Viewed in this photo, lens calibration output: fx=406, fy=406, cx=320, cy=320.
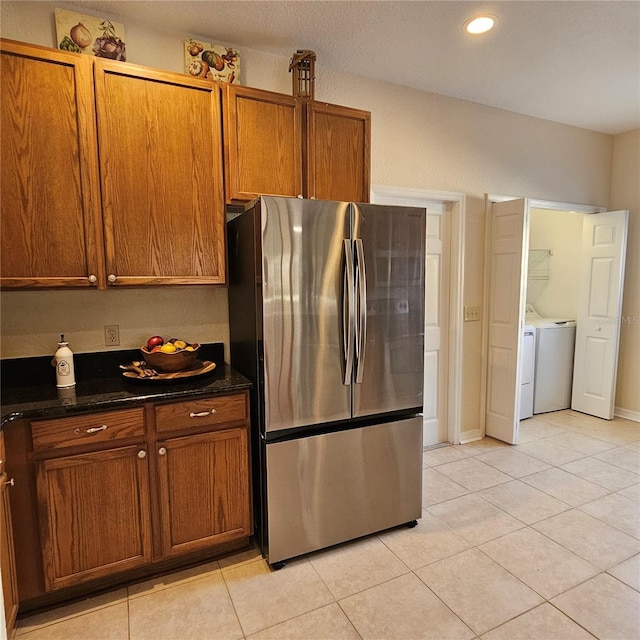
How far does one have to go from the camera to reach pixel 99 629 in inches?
65.1

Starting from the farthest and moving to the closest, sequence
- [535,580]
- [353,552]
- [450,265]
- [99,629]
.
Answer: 1. [450,265]
2. [353,552]
3. [535,580]
4. [99,629]

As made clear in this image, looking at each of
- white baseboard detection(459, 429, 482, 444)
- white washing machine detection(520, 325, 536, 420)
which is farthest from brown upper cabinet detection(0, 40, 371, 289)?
white washing machine detection(520, 325, 536, 420)

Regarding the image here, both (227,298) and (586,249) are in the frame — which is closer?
(227,298)

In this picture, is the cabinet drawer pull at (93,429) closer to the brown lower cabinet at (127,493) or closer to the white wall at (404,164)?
the brown lower cabinet at (127,493)

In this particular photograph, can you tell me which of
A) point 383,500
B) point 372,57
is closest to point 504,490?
point 383,500

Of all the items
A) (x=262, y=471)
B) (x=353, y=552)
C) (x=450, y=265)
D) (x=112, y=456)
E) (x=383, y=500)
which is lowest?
(x=353, y=552)

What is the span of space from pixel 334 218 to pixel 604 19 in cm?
185

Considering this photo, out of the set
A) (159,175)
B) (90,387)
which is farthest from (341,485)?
(159,175)

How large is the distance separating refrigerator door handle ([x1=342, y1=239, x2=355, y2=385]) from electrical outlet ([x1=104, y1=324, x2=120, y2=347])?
1.25 m

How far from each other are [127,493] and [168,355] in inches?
25.0

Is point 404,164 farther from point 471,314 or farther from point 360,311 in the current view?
point 360,311

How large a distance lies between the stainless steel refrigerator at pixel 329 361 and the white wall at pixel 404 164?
61cm

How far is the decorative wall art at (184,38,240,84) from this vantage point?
7.29 ft

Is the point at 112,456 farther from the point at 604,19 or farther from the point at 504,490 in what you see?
the point at 604,19
